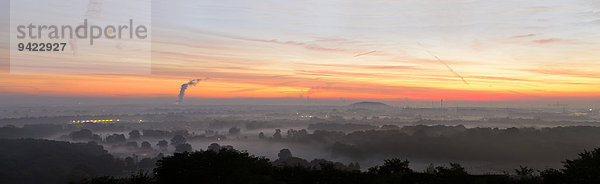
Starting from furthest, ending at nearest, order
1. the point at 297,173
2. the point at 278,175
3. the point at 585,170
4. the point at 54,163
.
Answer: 1. the point at 54,163
2. the point at 297,173
3. the point at 278,175
4. the point at 585,170

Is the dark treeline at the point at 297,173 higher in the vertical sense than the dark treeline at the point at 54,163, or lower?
higher

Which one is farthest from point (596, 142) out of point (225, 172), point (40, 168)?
point (40, 168)

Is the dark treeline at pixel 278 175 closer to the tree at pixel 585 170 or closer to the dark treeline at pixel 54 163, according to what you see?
the tree at pixel 585 170

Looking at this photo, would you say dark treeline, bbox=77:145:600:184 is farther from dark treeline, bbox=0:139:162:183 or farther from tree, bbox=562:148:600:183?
dark treeline, bbox=0:139:162:183

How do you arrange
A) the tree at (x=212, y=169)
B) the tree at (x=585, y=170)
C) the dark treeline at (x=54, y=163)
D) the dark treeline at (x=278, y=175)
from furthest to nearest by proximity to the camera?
the dark treeline at (x=54, y=163) < the dark treeline at (x=278, y=175) < the tree at (x=212, y=169) < the tree at (x=585, y=170)

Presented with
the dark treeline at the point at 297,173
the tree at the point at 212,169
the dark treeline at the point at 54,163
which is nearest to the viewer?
the tree at the point at 212,169

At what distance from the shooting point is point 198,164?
41312 mm

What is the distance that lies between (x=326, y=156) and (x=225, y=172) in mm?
159452

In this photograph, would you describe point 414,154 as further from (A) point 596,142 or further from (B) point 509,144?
(A) point 596,142

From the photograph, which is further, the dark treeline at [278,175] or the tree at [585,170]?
the dark treeline at [278,175]

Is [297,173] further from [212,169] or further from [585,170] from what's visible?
[585,170]

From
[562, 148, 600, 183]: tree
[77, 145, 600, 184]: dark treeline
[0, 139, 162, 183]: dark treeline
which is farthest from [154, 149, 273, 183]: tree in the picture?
[0, 139, 162, 183]: dark treeline

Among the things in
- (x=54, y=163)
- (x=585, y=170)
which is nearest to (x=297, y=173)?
(x=585, y=170)

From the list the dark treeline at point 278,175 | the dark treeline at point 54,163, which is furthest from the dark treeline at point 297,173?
the dark treeline at point 54,163
